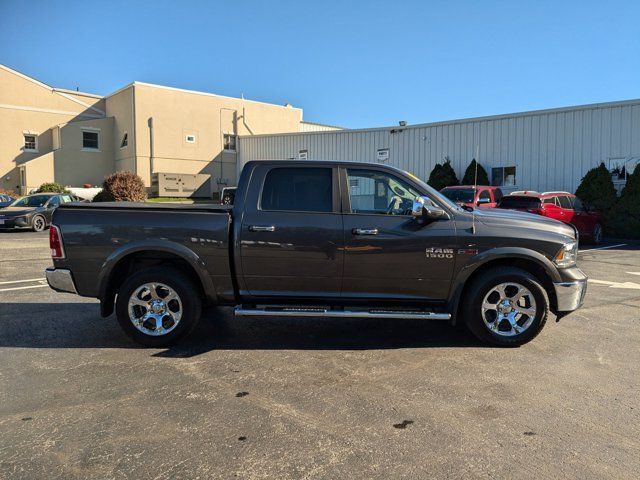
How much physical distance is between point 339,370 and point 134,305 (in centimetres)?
220

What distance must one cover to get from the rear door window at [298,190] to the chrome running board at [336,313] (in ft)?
3.36

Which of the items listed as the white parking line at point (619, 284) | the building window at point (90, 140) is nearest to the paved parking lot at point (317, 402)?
the white parking line at point (619, 284)

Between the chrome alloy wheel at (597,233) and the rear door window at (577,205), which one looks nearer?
the rear door window at (577,205)

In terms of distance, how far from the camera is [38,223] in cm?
1864

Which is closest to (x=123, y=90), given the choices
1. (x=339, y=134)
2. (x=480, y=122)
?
(x=339, y=134)

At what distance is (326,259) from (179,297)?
5.06 feet

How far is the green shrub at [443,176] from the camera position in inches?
856

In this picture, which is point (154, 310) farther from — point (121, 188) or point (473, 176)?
point (121, 188)

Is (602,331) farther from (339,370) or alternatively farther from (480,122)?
(480,122)

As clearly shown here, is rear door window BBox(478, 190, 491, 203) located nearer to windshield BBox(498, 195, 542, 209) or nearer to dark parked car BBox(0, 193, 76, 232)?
windshield BBox(498, 195, 542, 209)

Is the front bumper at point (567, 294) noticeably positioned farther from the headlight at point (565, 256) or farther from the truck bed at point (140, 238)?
the truck bed at point (140, 238)

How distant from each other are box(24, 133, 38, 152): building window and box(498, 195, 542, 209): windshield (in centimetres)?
2966

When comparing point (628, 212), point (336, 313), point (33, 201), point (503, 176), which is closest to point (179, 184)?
point (33, 201)

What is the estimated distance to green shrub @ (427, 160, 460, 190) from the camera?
71.3 ft
